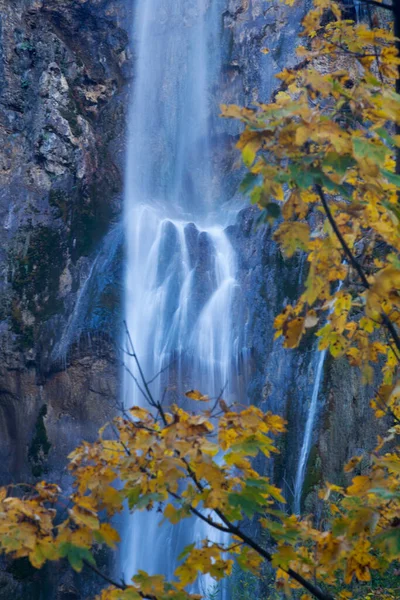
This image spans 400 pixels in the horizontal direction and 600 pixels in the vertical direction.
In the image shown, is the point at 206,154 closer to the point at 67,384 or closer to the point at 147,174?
the point at 147,174

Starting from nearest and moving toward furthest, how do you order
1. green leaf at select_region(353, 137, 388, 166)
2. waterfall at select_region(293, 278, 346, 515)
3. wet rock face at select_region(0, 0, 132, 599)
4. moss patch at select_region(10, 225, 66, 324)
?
green leaf at select_region(353, 137, 388, 166), waterfall at select_region(293, 278, 346, 515), wet rock face at select_region(0, 0, 132, 599), moss patch at select_region(10, 225, 66, 324)

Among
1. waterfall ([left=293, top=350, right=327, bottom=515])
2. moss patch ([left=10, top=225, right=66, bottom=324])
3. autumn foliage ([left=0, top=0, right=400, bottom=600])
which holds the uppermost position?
moss patch ([left=10, top=225, right=66, bottom=324])

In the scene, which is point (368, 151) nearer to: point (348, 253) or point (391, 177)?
point (391, 177)

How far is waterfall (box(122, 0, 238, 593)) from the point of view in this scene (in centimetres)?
1392

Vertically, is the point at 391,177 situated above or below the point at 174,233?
below

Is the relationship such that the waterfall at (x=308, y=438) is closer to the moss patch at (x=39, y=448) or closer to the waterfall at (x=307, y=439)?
the waterfall at (x=307, y=439)

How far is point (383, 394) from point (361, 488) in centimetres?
44

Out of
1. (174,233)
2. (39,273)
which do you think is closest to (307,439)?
(174,233)

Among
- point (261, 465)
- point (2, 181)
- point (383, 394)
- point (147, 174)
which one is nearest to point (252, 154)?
point (383, 394)

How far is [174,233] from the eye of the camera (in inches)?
660

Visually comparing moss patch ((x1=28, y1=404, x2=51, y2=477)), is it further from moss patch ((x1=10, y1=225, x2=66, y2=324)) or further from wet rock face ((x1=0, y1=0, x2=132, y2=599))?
moss patch ((x1=10, y1=225, x2=66, y2=324))

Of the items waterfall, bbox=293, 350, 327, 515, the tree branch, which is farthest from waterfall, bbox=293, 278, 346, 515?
the tree branch

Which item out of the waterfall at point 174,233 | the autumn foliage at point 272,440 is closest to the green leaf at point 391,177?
the autumn foliage at point 272,440

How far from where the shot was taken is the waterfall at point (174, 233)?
13.9m
